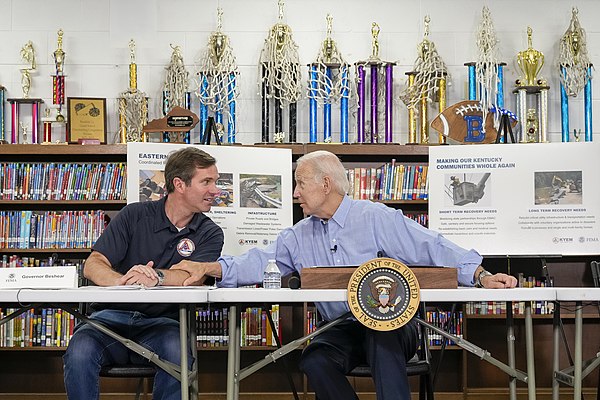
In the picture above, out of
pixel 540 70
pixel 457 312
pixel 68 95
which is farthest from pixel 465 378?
pixel 68 95

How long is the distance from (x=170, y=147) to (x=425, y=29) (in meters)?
1.98

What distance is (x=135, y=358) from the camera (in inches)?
127

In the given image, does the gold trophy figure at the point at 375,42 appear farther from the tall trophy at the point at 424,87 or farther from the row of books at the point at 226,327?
the row of books at the point at 226,327

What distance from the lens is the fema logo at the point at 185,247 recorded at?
3664mm

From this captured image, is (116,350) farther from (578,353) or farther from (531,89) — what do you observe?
(531,89)

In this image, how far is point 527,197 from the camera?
16.3 feet

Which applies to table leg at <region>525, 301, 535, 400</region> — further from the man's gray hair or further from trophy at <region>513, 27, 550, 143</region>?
trophy at <region>513, 27, 550, 143</region>

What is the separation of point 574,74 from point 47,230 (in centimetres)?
342

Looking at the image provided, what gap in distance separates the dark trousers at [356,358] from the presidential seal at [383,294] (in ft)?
0.60

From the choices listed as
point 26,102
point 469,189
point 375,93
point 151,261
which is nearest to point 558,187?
point 469,189

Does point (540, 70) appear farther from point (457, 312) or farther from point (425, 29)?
→ point (457, 312)

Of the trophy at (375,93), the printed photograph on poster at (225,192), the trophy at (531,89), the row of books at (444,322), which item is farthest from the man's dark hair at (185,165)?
the trophy at (531,89)

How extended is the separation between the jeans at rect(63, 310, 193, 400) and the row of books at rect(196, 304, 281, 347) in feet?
6.54

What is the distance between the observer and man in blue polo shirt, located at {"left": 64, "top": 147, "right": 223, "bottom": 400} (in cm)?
310
